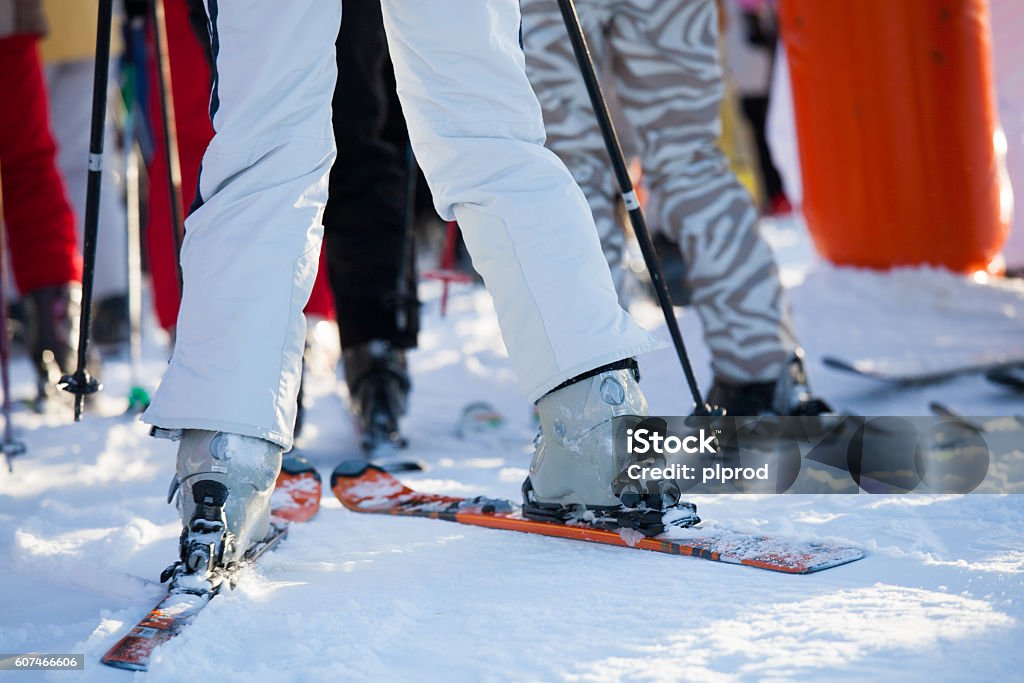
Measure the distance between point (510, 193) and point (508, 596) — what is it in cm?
55

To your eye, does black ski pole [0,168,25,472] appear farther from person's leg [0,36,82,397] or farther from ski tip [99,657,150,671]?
ski tip [99,657,150,671]

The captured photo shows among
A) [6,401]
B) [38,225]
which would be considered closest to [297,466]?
[6,401]

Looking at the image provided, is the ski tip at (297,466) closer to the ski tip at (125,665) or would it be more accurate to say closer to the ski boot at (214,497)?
the ski boot at (214,497)

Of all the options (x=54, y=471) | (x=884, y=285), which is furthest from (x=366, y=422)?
(x=884, y=285)

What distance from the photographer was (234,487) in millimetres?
1482

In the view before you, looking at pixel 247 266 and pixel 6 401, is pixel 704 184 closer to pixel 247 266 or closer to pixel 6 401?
pixel 247 266

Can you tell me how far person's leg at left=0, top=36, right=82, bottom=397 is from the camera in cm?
336

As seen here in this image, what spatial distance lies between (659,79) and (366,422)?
1.05 meters

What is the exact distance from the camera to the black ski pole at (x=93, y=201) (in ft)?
5.63

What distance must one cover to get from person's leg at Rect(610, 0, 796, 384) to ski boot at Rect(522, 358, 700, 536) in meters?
0.86

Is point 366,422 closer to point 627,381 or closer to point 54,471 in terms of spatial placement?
point 54,471

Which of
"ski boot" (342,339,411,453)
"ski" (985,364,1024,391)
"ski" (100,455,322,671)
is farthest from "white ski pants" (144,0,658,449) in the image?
"ski" (985,364,1024,391)

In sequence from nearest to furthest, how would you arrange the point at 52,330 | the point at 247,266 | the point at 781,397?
the point at 247,266, the point at 781,397, the point at 52,330

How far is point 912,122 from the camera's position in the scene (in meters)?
3.47
